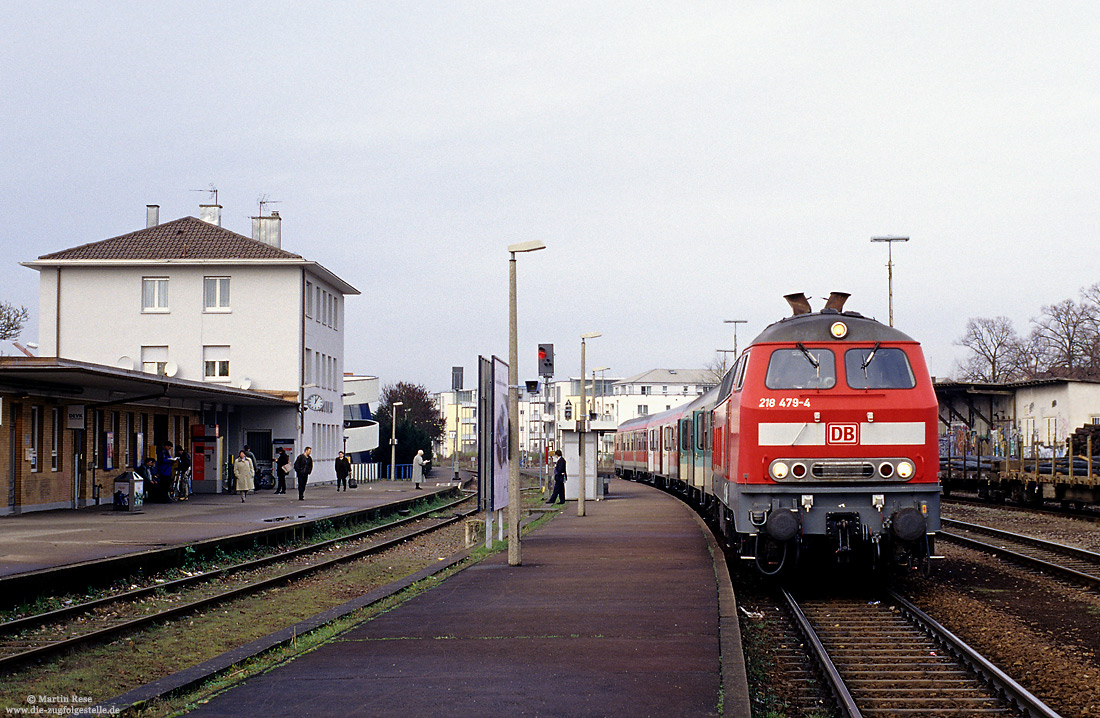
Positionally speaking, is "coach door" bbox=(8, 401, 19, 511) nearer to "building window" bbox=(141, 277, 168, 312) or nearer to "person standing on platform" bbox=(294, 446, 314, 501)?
"person standing on platform" bbox=(294, 446, 314, 501)

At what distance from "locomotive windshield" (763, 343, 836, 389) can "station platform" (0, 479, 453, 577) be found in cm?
897

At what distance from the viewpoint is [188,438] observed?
126ft

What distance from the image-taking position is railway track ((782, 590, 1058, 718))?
25.5ft

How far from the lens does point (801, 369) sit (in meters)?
13.0

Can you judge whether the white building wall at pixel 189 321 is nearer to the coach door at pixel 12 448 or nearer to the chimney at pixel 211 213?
the chimney at pixel 211 213

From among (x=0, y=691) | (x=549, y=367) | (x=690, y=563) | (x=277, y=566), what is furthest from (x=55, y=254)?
(x=0, y=691)

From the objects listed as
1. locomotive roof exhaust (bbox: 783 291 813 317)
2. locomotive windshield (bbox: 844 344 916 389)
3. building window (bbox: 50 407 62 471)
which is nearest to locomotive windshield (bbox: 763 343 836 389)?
locomotive windshield (bbox: 844 344 916 389)

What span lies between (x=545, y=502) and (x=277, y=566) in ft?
65.9

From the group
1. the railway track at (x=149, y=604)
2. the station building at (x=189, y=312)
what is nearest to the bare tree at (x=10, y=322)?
the station building at (x=189, y=312)

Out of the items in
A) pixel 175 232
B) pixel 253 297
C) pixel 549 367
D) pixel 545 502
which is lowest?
pixel 545 502

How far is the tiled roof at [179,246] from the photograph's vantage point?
49.0 metres

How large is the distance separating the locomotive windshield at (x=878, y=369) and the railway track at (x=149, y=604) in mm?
7869

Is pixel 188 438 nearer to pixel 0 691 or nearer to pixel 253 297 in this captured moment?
pixel 253 297

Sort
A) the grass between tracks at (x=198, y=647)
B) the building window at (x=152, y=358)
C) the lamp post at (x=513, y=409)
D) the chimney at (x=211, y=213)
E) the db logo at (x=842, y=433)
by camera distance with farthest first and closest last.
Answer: the chimney at (x=211, y=213)
the building window at (x=152, y=358)
the lamp post at (x=513, y=409)
the db logo at (x=842, y=433)
the grass between tracks at (x=198, y=647)
